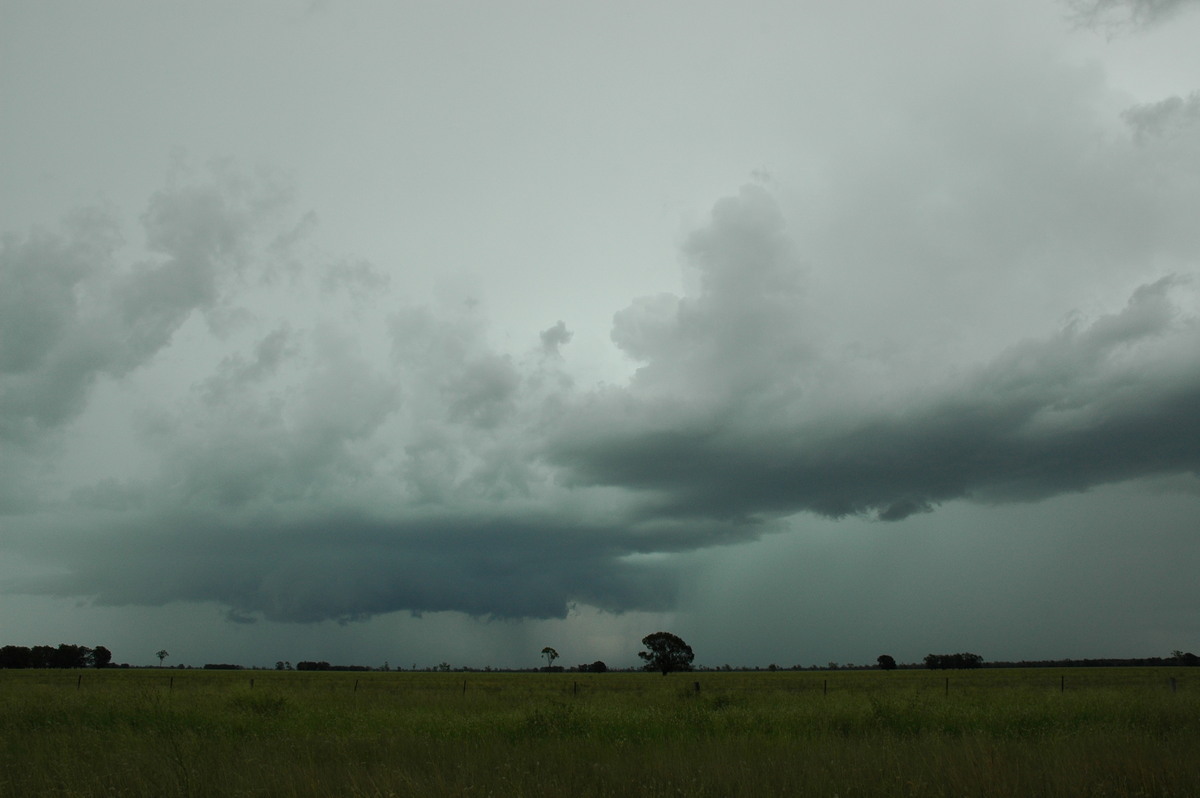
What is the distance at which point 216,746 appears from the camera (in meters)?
14.1

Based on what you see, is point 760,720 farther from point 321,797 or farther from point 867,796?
point 321,797

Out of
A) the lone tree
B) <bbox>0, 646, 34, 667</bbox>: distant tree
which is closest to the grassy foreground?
the lone tree

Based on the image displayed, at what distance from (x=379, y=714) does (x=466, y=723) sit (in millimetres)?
5914

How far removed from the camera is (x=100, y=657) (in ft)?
578

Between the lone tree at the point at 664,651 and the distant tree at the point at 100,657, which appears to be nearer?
the lone tree at the point at 664,651

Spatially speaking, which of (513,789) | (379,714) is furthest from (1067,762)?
(379,714)

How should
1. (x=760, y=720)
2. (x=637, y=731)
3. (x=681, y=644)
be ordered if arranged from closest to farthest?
(x=637, y=731), (x=760, y=720), (x=681, y=644)

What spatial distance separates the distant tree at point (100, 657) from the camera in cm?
17350

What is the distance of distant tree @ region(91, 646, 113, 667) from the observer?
173500 mm

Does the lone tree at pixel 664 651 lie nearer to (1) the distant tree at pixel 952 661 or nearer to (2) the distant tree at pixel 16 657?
(1) the distant tree at pixel 952 661

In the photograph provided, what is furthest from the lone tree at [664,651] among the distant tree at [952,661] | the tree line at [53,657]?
the tree line at [53,657]

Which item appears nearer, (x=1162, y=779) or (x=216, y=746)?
(x=1162, y=779)

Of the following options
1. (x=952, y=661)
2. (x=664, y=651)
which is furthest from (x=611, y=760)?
(x=952, y=661)

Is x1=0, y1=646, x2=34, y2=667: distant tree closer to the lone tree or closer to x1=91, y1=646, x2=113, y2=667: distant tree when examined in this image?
x1=91, y1=646, x2=113, y2=667: distant tree
